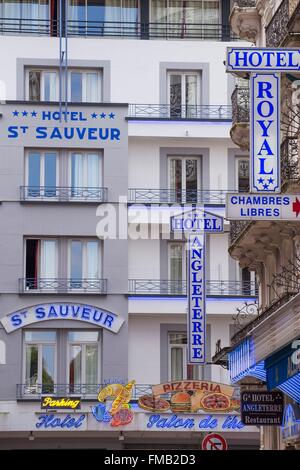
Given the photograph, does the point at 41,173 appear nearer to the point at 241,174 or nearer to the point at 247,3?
the point at 241,174

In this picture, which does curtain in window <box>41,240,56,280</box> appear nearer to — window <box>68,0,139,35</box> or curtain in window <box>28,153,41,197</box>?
curtain in window <box>28,153,41,197</box>

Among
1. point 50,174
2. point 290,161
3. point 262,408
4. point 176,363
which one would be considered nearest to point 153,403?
point 176,363

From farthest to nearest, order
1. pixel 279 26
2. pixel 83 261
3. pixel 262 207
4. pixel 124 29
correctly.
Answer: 1. pixel 124 29
2. pixel 83 261
3. pixel 279 26
4. pixel 262 207

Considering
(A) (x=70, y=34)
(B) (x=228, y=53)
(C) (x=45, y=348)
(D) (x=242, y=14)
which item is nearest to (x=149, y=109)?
(A) (x=70, y=34)

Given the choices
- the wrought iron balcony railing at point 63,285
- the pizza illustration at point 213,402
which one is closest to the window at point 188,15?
the wrought iron balcony railing at point 63,285

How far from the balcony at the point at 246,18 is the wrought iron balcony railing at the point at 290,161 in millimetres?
7507

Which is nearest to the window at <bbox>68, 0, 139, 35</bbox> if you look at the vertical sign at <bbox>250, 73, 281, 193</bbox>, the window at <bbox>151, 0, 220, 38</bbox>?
the window at <bbox>151, 0, 220, 38</bbox>

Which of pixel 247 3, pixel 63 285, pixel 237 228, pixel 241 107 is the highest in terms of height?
pixel 247 3

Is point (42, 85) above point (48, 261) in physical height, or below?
above

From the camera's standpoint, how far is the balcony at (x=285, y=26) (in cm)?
2377

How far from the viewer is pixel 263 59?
733 inches

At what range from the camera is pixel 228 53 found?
18922 millimetres

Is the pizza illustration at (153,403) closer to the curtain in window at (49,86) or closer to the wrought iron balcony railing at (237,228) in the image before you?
the wrought iron balcony railing at (237,228)

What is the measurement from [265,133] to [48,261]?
23640mm
